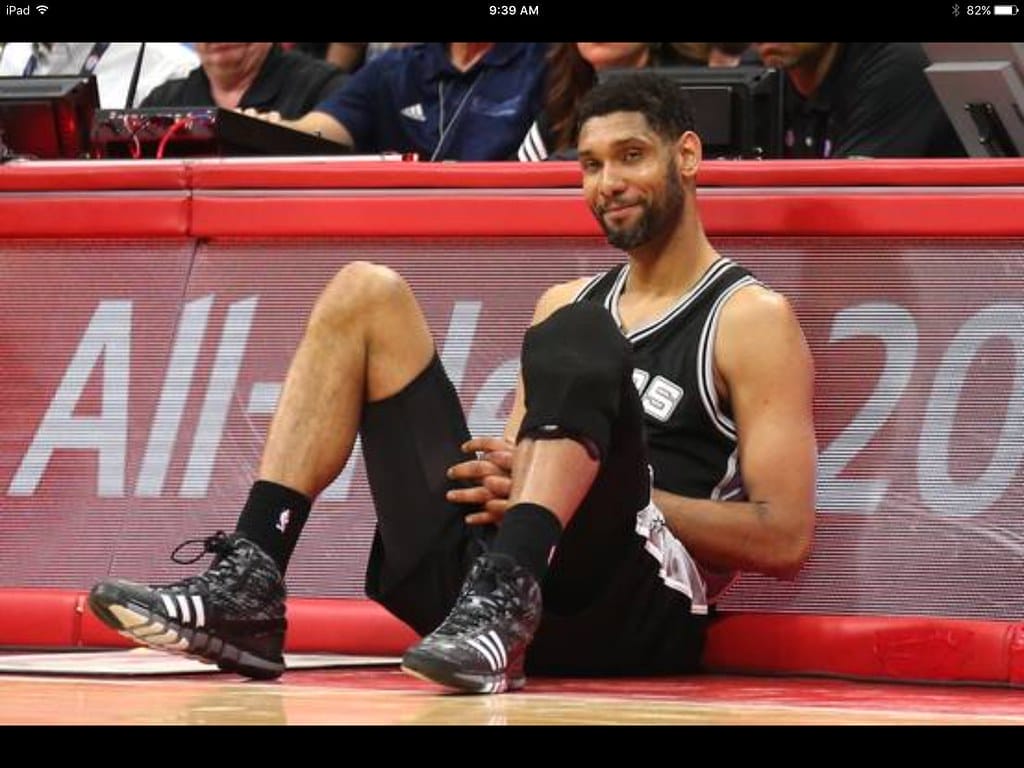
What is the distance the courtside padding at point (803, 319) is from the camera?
4.42 m

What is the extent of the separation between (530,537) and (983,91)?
2089mm

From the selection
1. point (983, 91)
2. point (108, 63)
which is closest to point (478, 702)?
point (983, 91)

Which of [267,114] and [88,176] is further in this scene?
[267,114]

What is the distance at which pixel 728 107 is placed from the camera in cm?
518

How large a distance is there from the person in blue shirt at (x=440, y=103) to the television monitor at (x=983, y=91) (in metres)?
1.52

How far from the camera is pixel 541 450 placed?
12.4ft

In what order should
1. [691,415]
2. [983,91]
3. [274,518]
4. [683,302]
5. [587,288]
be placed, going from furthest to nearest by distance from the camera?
[983,91]
[587,288]
[683,302]
[691,415]
[274,518]

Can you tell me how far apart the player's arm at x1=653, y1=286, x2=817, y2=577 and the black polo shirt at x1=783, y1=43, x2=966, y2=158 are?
167 centimetres

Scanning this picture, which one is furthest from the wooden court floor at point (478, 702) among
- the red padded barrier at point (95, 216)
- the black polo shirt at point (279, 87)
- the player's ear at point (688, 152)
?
the black polo shirt at point (279, 87)

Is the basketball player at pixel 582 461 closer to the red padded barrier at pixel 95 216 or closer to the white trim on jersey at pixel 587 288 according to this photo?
the white trim on jersey at pixel 587 288

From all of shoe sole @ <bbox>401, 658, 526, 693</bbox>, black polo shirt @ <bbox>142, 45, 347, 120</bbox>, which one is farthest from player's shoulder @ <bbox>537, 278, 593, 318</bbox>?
black polo shirt @ <bbox>142, 45, 347, 120</bbox>

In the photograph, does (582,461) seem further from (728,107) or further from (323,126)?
(323,126)
